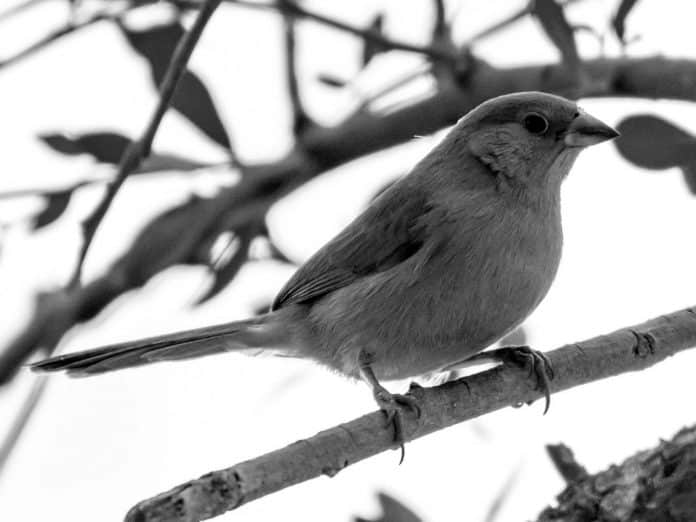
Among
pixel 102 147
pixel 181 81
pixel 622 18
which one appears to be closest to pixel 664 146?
pixel 622 18

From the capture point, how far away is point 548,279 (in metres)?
3.82

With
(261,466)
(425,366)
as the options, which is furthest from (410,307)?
(261,466)

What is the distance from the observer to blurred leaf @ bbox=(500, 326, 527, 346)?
13.3 ft

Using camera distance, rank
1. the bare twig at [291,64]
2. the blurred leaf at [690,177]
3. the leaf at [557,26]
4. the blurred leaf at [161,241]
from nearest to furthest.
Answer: the leaf at [557,26], the blurred leaf at [690,177], the bare twig at [291,64], the blurred leaf at [161,241]

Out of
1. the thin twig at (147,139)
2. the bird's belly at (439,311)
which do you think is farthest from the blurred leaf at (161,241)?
the thin twig at (147,139)

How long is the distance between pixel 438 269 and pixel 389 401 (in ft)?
2.31

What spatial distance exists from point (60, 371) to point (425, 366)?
123 centimetres

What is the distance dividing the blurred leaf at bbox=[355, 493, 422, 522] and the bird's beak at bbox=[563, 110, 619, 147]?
4.83ft

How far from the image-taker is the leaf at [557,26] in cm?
363

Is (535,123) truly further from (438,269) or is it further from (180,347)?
(180,347)

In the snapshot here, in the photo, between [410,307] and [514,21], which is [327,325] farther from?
[514,21]

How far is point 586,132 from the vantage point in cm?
398

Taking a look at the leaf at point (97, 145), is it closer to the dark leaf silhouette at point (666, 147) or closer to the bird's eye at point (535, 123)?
the bird's eye at point (535, 123)

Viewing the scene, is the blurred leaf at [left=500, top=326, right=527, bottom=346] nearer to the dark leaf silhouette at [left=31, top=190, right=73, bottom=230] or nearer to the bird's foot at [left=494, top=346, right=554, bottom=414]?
the bird's foot at [left=494, top=346, right=554, bottom=414]
